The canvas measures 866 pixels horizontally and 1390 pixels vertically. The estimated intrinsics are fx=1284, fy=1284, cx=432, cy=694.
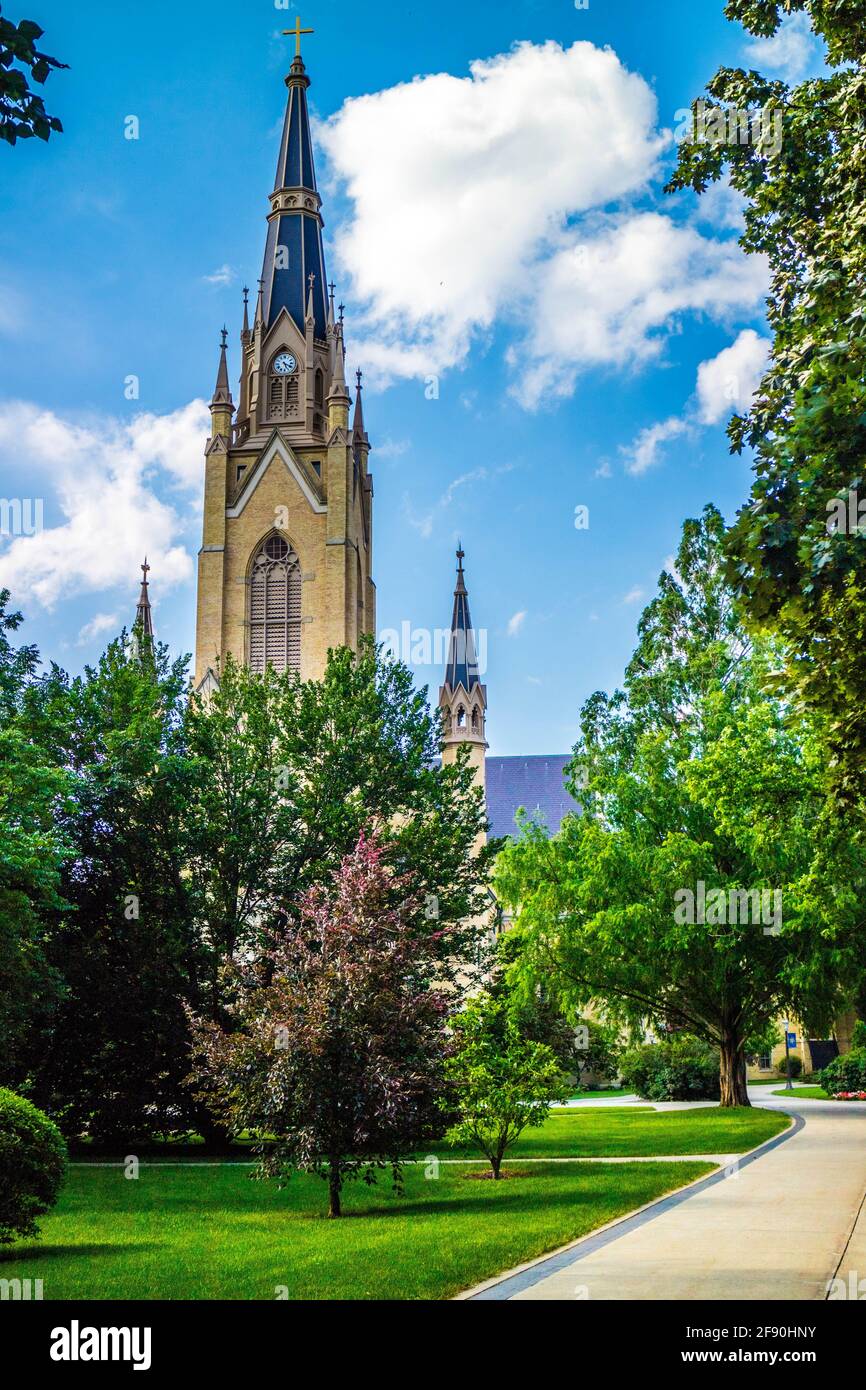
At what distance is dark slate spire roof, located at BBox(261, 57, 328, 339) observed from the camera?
2648 inches

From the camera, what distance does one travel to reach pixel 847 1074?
42.5m

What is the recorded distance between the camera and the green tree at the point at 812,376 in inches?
410

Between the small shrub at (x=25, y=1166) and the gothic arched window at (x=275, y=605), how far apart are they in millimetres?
47347

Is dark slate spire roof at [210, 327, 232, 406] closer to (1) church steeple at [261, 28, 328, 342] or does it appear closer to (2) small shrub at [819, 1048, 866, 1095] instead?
(1) church steeple at [261, 28, 328, 342]

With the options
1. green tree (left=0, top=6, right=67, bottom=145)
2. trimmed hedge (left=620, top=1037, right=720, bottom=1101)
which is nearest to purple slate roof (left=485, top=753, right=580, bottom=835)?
trimmed hedge (left=620, top=1037, right=720, bottom=1101)

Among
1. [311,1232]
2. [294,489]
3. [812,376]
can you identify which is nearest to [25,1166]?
[311,1232]

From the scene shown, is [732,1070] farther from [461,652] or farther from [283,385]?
[283,385]

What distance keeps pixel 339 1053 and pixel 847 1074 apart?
31.6 m

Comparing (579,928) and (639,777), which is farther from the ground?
(639,777)

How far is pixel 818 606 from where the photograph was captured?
10969 mm
